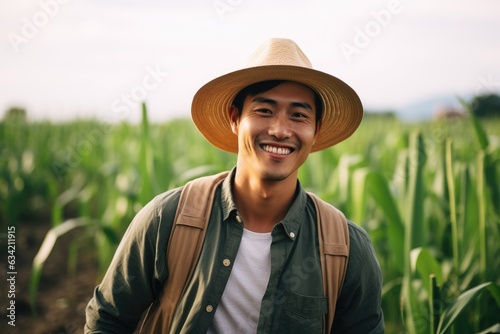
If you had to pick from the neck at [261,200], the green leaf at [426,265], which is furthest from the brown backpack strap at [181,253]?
the green leaf at [426,265]

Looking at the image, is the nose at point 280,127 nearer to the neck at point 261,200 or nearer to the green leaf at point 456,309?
the neck at point 261,200

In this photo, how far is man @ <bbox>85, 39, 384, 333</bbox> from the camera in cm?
160

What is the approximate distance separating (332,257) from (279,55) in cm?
66

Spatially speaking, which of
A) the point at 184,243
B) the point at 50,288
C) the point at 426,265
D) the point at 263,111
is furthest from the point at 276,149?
the point at 50,288

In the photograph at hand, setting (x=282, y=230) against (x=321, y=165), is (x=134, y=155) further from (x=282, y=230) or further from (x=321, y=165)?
(x=282, y=230)

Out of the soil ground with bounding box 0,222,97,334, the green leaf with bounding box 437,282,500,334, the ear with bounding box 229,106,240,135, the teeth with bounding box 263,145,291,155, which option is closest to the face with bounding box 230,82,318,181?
the teeth with bounding box 263,145,291,155

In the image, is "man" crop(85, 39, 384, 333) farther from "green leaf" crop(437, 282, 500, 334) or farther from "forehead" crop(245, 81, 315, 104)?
"green leaf" crop(437, 282, 500, 334)

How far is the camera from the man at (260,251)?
5.25 ft

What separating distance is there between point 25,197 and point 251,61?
12.5 feet

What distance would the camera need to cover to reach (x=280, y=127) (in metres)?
1.63

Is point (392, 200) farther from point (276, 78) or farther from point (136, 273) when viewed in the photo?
point (136, 273)

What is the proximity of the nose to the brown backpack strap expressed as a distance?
12.4 inches

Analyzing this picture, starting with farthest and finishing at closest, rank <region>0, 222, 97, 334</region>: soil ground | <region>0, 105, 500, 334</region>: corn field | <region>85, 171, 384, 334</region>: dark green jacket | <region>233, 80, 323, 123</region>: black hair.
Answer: <region>0, 222, 97, 334</region>: soil ground < <region>0, 105, 500, 334</region>: corn field < <region>233, 80, 323, 123</region>: black hair < <region>85, 171, 384, 334</region>: dark green jacket

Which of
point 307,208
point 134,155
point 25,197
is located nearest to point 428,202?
point 307,208
